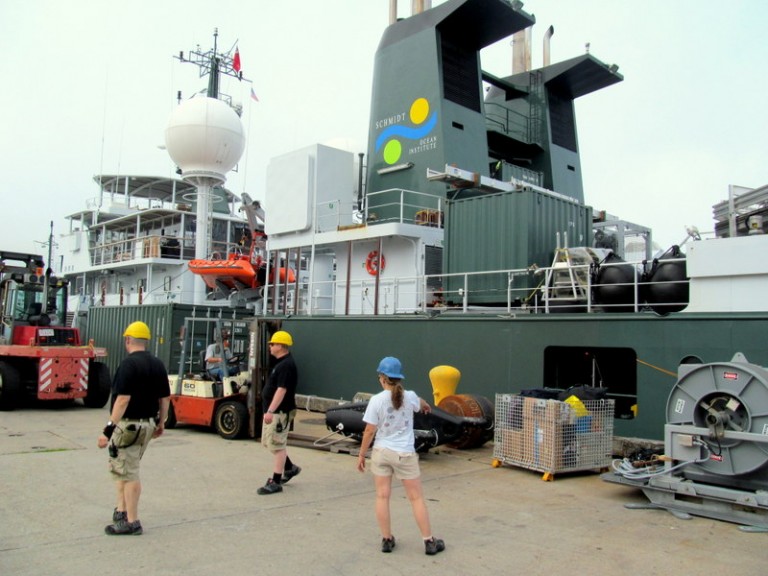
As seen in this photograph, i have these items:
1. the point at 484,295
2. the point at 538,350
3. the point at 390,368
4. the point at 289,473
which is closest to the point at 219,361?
the point at 289,473

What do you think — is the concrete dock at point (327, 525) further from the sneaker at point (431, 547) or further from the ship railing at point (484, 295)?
the ship railing at point (484, 295)

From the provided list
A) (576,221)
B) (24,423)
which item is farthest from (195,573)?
(576,221)

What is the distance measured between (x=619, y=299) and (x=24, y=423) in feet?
36.0

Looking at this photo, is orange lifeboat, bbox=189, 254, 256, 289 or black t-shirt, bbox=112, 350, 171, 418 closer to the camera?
black t-shirt, bbox=112, 350, 171, 418

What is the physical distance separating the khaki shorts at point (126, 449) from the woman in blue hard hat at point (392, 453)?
75.2 inches

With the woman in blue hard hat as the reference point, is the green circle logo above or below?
above

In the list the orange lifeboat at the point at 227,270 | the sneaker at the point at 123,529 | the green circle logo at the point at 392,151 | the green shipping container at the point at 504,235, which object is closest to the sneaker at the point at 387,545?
the sneaker at the point at 123,529

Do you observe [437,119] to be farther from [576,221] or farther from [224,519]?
[224,519]

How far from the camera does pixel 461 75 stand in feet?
52.3

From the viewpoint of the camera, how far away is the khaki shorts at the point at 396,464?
199 inches

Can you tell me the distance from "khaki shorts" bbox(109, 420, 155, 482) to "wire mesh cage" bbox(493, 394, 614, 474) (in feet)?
16.1

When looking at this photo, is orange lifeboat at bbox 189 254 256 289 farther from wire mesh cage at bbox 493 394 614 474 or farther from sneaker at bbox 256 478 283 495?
sneaker at bbox 256 478 283 495

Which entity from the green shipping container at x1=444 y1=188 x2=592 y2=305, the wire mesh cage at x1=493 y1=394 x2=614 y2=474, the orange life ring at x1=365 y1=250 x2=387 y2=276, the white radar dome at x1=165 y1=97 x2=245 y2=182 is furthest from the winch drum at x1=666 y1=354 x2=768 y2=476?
the white radar dome at x1=165 y1=97 x2=245 y2=182

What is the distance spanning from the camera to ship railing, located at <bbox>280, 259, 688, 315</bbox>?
10.0 meters
